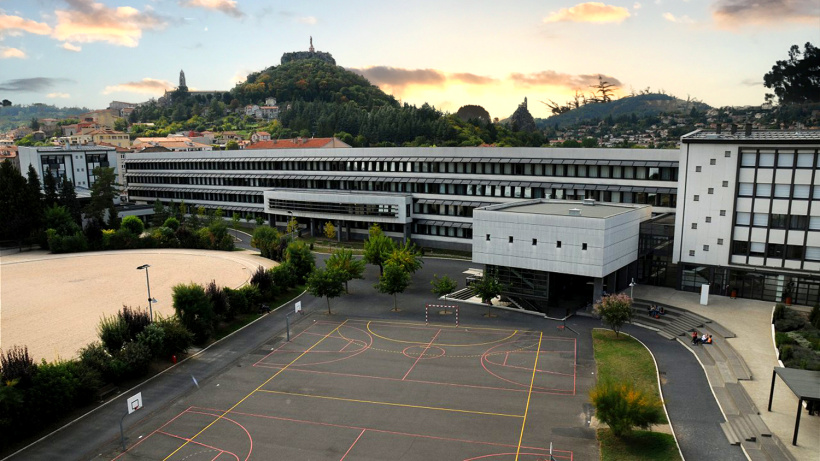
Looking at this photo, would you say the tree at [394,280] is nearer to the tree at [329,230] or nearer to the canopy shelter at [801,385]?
the canopy shelter at [801,385]

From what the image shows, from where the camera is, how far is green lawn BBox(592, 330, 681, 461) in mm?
25359

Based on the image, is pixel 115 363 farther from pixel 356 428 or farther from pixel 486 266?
pixel 486 266

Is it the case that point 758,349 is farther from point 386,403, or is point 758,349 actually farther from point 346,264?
point 346,264

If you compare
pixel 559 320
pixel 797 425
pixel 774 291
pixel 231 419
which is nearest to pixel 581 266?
pixel 559 320

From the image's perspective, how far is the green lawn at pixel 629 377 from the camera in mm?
25359

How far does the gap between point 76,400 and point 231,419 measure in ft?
33.0

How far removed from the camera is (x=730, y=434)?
26.8m

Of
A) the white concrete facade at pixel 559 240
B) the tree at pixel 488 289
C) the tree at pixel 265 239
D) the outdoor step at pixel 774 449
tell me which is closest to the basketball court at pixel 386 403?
the tree at pixel 488 289

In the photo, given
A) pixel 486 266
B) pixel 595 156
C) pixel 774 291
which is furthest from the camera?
pixel 595 156

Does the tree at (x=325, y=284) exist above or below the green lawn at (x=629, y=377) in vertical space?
above

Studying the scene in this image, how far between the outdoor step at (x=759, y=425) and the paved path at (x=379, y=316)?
5.36 ft

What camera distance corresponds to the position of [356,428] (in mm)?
28922

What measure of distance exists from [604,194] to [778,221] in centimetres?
2137

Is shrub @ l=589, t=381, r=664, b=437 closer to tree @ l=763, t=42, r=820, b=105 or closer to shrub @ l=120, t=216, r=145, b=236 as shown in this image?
shrub @ l=120, t=216, r=145, b=236
